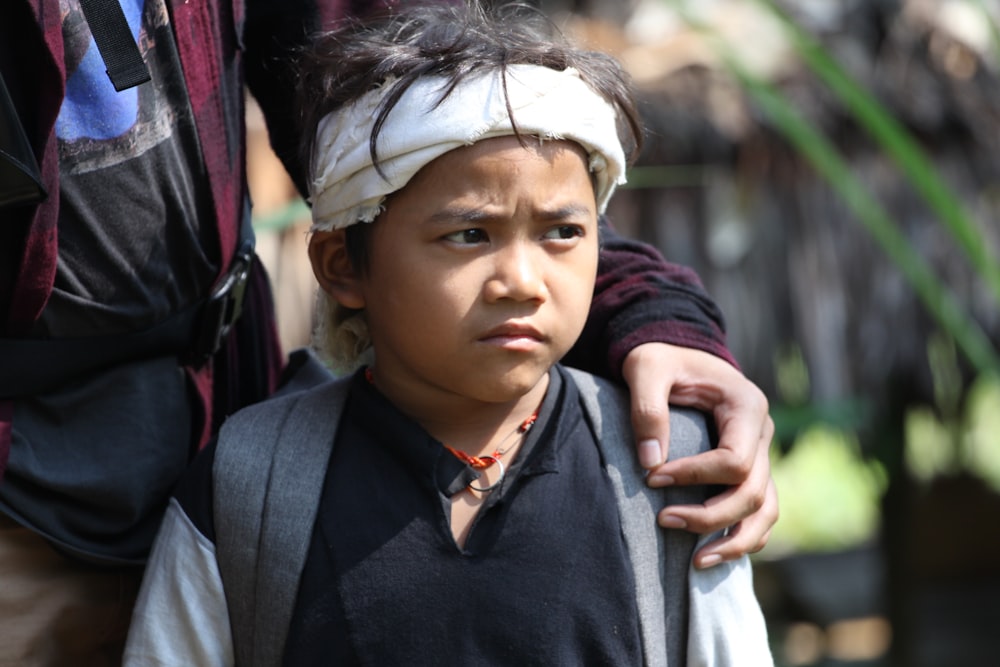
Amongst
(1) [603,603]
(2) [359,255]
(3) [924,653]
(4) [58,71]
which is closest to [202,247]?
(2) [359,255]

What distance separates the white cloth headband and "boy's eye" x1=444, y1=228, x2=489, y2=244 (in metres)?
0.09

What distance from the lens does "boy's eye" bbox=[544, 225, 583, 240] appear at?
160 centimetres

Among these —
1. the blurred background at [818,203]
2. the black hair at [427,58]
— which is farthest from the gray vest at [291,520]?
the blurred background at [818,203]

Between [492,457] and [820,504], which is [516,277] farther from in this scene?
[820,504]

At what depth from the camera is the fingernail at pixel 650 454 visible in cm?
161

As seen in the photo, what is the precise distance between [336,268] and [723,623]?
65cm

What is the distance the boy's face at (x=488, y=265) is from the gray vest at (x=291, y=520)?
17 cm

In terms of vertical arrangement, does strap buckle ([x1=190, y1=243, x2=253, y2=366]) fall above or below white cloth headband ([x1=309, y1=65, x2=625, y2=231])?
below

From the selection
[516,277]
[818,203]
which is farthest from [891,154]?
[818,203]

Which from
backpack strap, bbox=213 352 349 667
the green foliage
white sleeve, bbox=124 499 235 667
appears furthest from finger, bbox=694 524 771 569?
the green foliage

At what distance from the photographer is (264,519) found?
158cm

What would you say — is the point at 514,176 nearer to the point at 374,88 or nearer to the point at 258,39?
the point at 374,88

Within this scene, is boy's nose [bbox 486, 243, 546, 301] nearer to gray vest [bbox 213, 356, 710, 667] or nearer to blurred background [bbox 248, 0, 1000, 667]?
gray vest [bbox 213, 356, 710, 667]

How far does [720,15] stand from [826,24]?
0.38 metres
